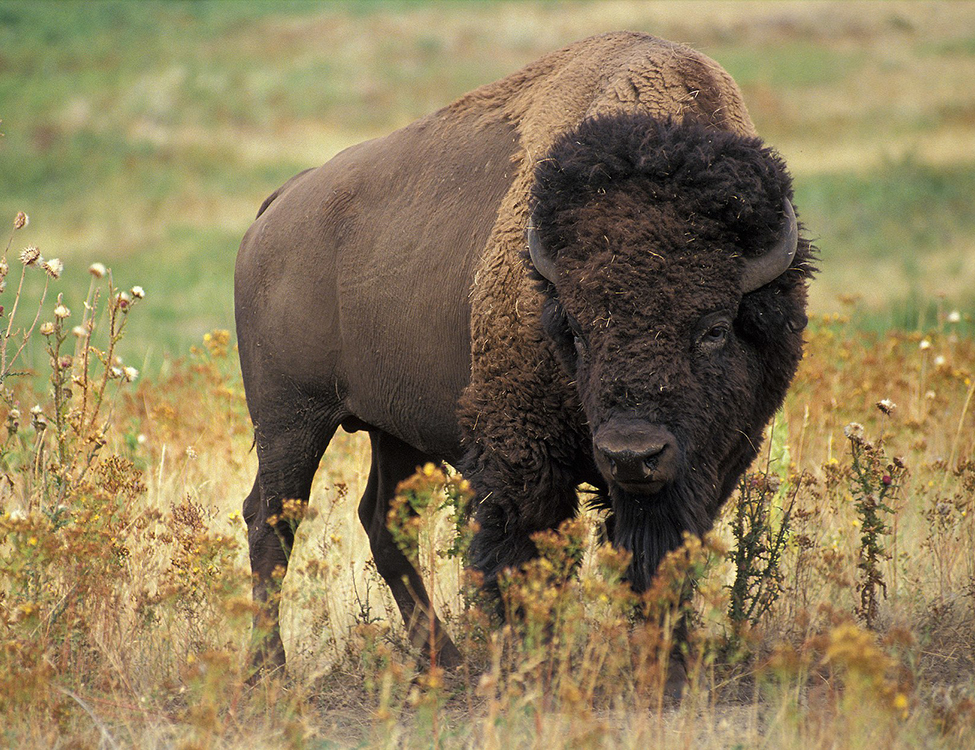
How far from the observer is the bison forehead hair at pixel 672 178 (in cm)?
387

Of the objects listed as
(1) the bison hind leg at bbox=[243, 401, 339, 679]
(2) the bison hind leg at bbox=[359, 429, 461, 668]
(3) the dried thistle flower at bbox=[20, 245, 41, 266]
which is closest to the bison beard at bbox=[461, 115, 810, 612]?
(1) the bison hind leg at bbox=[243, 401, 339, 679]

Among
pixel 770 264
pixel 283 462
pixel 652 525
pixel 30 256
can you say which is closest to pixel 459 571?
pixel 283 462

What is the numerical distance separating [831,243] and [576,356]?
19632 millimetres

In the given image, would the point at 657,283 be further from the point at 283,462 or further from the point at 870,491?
the point at 283,462

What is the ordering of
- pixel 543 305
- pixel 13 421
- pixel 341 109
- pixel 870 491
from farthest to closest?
pixel 341 109 < pixel 13 421 < pixel 870 491 < pixel 543 305

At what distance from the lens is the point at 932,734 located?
339 centimetres

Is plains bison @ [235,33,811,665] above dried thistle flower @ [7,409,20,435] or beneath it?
above

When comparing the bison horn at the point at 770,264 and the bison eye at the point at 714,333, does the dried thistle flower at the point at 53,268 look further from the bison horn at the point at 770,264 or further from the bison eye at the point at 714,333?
the bison horn at the point at 770,264

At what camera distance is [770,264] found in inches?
A: 153

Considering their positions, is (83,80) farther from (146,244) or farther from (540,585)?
(540,585)

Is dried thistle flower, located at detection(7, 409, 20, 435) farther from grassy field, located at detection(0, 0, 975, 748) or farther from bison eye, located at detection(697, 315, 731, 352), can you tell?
bison eye, located at detection(697, 315, 731, 352)

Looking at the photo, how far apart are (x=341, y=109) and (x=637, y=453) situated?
108 ft

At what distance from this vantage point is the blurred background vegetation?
22.6 meters

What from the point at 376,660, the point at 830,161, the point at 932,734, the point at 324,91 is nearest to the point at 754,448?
the point at 932,734
